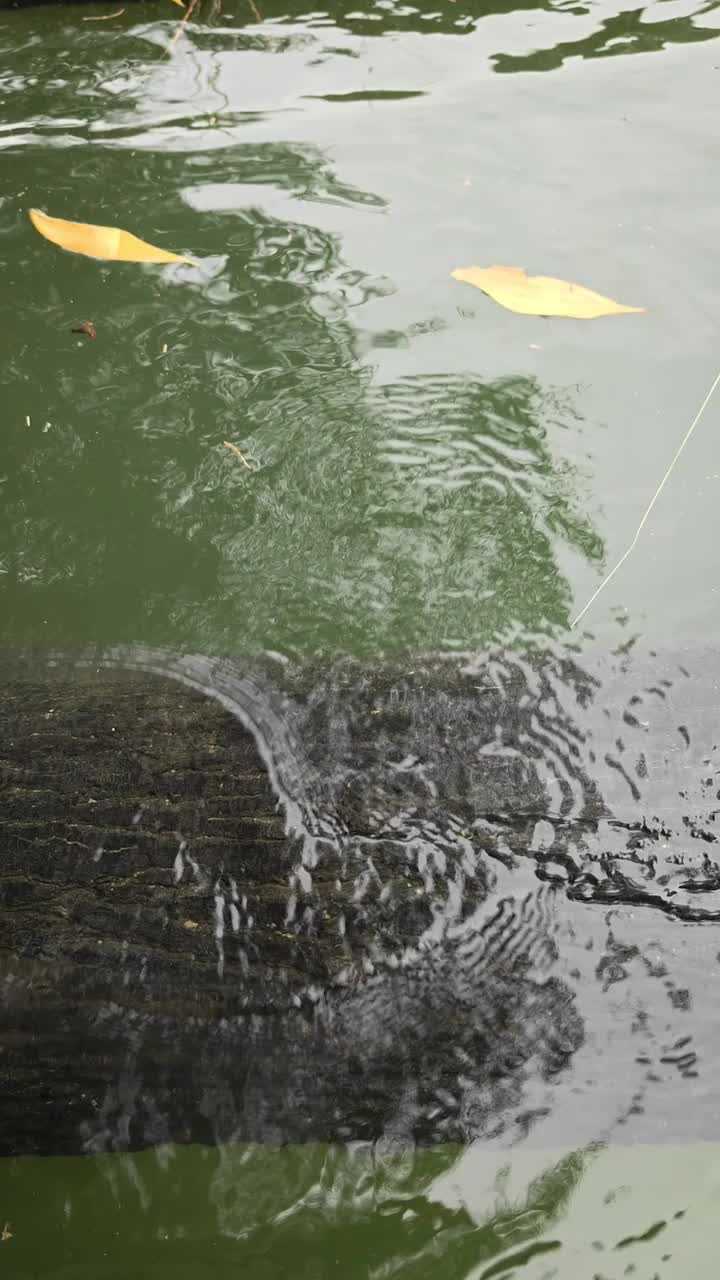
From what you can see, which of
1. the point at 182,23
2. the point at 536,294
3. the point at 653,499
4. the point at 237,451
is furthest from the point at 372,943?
the point at 182,23

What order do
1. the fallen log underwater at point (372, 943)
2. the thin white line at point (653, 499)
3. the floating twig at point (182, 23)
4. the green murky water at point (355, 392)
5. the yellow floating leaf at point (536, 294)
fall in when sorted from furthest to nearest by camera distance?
the floating twig at point (182, 23) < the yellow floating leaf at point (536, 294) < the thin white line at point (653, 499) < the green murky water at point (355, 392) < the fallen log underwater at point (372, 943)

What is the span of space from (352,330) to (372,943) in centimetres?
203

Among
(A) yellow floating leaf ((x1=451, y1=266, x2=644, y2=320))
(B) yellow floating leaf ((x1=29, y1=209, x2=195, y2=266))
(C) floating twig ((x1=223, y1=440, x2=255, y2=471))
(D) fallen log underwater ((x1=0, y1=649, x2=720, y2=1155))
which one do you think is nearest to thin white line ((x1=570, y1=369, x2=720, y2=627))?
(A) yellow floating leaf ((x1=451, y1=266, x2=644, y2=320))

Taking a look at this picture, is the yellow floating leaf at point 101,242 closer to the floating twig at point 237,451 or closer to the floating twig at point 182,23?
the floating twig at point 237,451

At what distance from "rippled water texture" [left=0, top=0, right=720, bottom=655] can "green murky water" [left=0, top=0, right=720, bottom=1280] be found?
1 centimetres

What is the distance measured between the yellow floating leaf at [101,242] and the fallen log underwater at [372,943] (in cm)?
210

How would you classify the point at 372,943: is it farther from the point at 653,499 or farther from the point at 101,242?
the point at 101,242

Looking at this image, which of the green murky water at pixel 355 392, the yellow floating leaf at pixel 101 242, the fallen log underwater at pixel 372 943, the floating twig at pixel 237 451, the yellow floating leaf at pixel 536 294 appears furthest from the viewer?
the yellow floating leaf at pixel 101 242

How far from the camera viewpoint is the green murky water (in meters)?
1.86

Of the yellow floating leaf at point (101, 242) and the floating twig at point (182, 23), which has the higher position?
the floating twig at point (182, 23)

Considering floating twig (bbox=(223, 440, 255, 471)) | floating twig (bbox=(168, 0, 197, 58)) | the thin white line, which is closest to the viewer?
the thin white line

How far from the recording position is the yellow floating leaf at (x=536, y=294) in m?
3.13

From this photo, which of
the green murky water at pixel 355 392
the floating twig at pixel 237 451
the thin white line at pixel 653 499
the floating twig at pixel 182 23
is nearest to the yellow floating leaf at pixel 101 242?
the green murky water at pixel 355 392

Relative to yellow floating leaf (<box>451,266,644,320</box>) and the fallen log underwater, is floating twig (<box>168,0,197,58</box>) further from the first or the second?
the fallen log underwater
